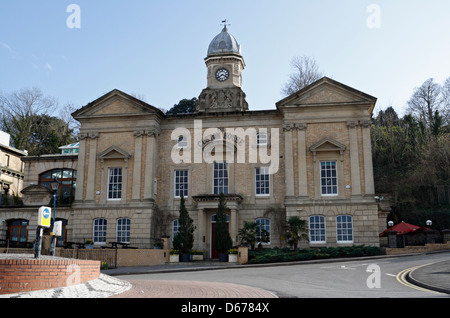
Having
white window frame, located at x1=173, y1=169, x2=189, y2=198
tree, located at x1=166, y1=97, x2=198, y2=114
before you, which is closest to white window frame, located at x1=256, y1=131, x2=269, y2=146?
white window frame, located at x1=173, y1=169, x2=189, y2=198

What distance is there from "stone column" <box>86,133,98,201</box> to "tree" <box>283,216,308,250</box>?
47.3ft

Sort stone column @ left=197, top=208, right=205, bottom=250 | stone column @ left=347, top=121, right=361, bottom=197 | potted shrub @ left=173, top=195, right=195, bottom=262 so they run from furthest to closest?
stone column @ left=197, top=208, right=205, bottom=250, stone column @ left=347, top=121, right=361, bottom=197, potted shrub @ left=173, top=195, right=195, bottom=262

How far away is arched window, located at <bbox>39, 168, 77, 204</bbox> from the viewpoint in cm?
3716

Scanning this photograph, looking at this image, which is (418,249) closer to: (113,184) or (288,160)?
(288,160)

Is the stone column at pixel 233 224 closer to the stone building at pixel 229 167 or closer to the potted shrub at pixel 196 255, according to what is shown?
the stone building at pixel 229 167

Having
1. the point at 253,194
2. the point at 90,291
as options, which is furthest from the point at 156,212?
the point at 90,291

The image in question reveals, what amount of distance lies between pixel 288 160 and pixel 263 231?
17.3ft

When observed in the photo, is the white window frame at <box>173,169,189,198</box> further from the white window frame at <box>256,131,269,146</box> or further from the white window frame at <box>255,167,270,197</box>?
the white window frame at <box>256,131,269,146</box>

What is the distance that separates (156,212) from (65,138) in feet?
90.8

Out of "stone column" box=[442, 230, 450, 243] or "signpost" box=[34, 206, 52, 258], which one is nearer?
"signpost" box=[34, 206, 52, 258]

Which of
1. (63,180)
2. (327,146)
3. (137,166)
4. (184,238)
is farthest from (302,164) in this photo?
(63,180)

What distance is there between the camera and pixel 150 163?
32.5 meters

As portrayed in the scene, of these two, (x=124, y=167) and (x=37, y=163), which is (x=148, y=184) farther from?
(x=37, y=163)
